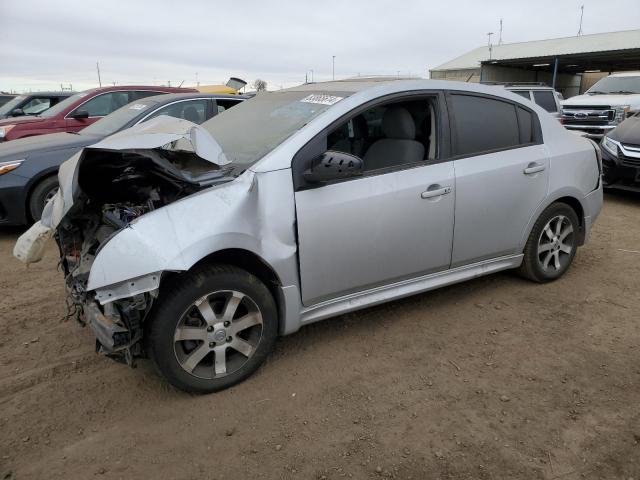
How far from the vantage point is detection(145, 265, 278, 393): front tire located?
8.59ft

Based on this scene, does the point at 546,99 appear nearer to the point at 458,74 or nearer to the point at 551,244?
the point at 551,244

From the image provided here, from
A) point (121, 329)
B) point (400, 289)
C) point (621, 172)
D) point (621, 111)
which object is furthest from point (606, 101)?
point (121, 329)

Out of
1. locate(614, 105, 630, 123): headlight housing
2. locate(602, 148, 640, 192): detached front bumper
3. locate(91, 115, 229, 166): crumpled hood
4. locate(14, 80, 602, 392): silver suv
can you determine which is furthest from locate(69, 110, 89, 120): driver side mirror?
locate(614, 105, 630, 123): headlight housing

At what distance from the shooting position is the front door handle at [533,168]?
3.85 metres

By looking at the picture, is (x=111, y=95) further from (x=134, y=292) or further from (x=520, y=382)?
(x=520, y=382)

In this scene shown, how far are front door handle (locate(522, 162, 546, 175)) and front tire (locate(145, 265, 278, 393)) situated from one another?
227 cm

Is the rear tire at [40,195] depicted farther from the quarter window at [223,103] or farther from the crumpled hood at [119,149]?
the crumpled hood at [119,149]

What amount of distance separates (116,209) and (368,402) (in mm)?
1830

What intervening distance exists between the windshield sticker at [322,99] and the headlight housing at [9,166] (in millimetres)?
3784

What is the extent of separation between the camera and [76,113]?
7652mm

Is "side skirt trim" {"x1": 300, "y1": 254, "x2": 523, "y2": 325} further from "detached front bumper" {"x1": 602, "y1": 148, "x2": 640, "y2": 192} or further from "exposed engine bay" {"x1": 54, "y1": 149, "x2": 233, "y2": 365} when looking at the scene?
"detached front bumper" {"x1": 602, "y1": 148, "x2": 640, "y2": 192}

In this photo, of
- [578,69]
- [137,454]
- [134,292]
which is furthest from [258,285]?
[578,69]

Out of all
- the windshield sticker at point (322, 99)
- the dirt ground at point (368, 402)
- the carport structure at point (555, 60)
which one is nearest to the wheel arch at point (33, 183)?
the dirt ground at point (368, 402)

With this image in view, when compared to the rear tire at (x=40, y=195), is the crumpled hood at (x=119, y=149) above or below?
above
